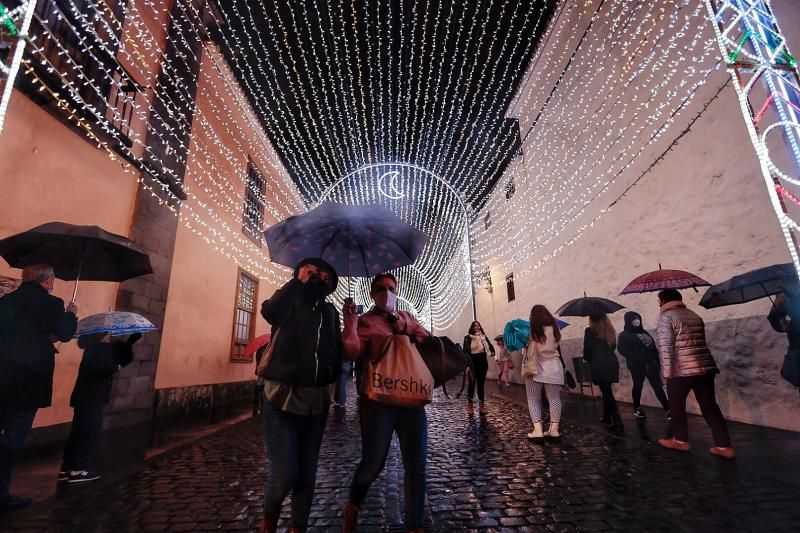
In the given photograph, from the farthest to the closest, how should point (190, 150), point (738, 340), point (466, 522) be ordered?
point (190, 150) < point (738, 340) < point (466, 522)

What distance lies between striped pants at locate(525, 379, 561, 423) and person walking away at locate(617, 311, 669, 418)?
1971 millimetres

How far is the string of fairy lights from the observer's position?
21.8ft

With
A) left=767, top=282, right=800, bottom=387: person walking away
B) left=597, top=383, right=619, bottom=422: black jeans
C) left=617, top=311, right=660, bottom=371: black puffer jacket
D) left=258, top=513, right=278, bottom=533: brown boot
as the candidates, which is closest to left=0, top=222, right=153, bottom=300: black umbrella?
left=258, top=513, right=278, bottom=533: brown boot

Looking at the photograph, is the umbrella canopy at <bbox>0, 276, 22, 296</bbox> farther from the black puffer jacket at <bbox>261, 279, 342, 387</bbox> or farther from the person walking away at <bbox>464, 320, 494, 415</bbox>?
the person walking away at <bbox>464, 320, 494, 415</bbox>

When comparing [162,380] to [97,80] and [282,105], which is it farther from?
[282,105]

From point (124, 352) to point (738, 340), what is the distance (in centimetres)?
829

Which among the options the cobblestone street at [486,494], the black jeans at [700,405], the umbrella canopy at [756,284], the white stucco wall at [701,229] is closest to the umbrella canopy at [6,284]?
the cobblestone street at [486,494]

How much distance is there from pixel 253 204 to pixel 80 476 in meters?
9.93

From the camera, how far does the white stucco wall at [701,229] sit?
5484mm

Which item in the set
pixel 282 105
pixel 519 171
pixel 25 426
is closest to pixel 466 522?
pixel 25 426

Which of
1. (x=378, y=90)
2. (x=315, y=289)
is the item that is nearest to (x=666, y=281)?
(x=315, y=289)

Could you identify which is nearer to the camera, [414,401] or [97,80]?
[414,401]

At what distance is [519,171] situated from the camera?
47.1ft

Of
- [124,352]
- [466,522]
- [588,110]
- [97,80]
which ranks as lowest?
[466,522]
